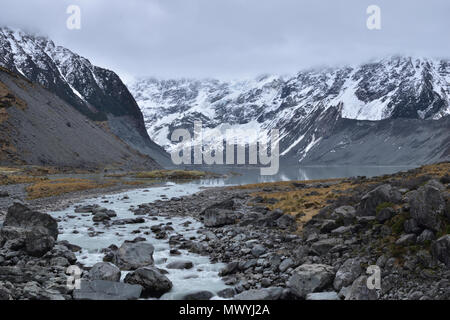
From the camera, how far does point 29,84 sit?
16100 cm

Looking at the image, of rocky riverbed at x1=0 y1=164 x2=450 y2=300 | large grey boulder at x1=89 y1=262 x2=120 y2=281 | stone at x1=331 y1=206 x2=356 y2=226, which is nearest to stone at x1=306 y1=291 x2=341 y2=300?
rocky riverbed at x1=0 y1=164 x2=450 y2=300

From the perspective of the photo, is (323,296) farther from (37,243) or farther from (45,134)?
(45,134)

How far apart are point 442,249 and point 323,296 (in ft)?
14.9

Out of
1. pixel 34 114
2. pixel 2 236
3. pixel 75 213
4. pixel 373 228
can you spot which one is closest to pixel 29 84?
pixel 34 114

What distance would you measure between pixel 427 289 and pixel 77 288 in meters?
12.1

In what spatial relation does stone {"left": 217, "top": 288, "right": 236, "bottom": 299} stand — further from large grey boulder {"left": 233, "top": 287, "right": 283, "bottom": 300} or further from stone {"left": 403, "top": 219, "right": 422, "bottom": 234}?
stone {"left": 403, "top": 219, "right": 422, "bottom": 234}

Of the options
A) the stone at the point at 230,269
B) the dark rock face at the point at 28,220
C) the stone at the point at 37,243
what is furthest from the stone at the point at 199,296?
the dark rock face at the point at 28,220

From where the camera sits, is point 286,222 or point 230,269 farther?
point 286,222

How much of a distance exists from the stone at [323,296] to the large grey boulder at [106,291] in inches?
246

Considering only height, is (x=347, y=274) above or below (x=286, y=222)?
below

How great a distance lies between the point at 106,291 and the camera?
44.6 ft

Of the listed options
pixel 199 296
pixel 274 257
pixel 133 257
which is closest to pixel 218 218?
pixel 133 257

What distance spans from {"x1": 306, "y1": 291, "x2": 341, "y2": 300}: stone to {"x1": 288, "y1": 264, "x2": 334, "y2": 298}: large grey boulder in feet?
1.07

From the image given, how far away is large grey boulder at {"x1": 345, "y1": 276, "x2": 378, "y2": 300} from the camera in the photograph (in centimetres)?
1201
